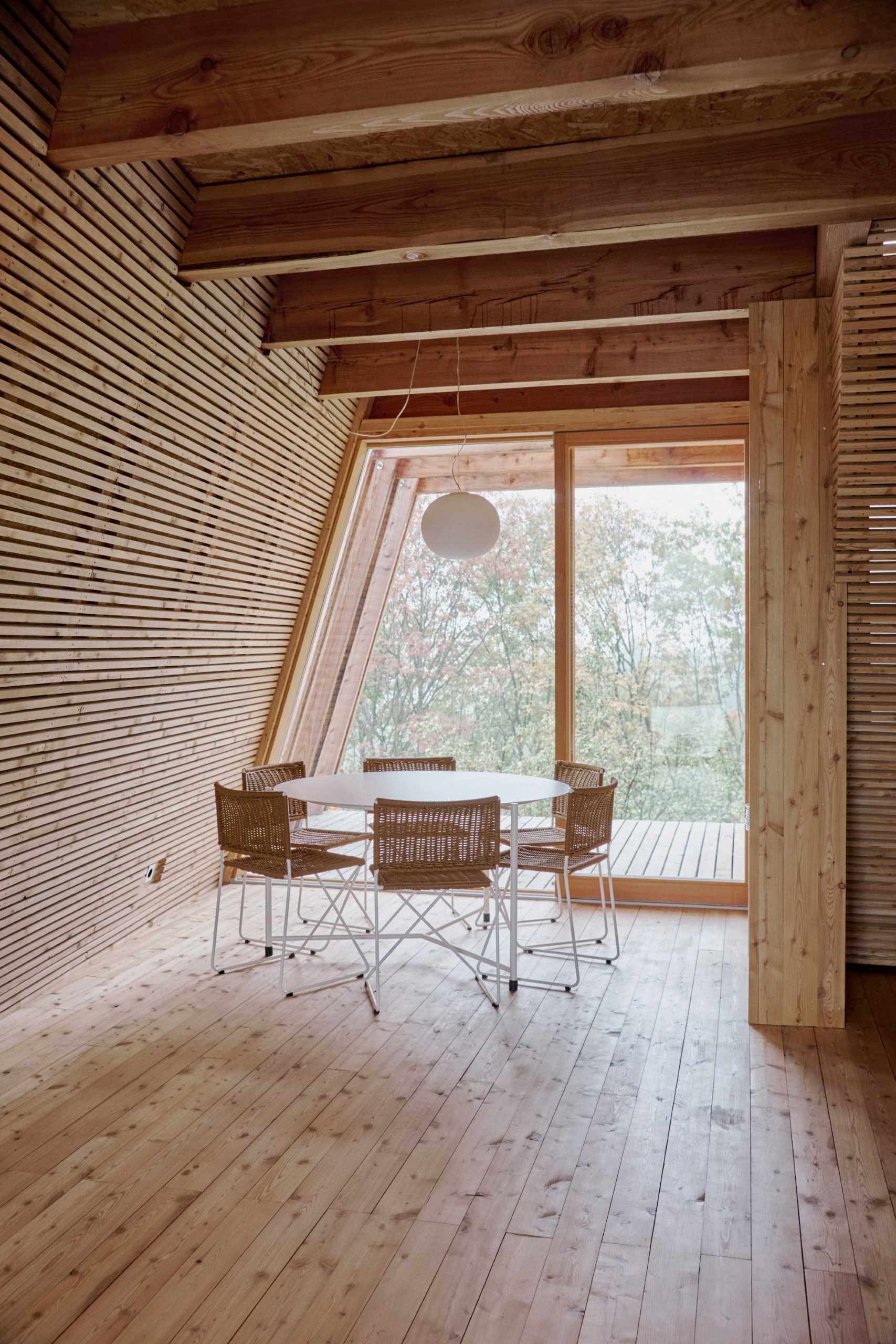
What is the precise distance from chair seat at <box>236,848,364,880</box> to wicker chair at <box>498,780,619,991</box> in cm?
66

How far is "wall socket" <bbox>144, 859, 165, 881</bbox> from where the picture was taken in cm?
472

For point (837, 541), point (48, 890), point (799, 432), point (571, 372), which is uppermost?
point (571, 372)

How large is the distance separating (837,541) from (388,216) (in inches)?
72.5

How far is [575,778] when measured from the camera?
4.69 metres

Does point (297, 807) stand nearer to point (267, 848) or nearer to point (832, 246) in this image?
point (267, 848)

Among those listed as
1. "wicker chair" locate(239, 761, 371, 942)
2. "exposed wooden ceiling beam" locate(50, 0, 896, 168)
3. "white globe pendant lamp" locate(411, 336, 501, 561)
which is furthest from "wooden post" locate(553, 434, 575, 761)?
"exposed wooden ceiling beam" locate(50, 0, 896, 168)

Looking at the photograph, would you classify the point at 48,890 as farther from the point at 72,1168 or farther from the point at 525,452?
the point at 525,452

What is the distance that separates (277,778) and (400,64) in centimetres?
309

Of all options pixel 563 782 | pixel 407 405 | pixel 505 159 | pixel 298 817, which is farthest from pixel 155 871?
pixel 505 159

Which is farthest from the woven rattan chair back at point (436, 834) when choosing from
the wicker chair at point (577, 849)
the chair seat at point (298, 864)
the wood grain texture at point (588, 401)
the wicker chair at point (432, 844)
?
the wood grain texture at point (588, 401)

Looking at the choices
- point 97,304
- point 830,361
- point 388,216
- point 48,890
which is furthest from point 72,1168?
point 830,361

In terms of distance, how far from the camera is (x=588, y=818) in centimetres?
408

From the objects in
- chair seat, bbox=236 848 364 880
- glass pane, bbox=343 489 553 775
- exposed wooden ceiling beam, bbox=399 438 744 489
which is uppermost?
exposed wooden ceiling beam, bbox=399 438 744 489

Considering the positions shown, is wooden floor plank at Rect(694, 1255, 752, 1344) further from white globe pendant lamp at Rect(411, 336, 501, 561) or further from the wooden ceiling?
white globe pendant lamp at Rect(411, 336, 501, 561)
